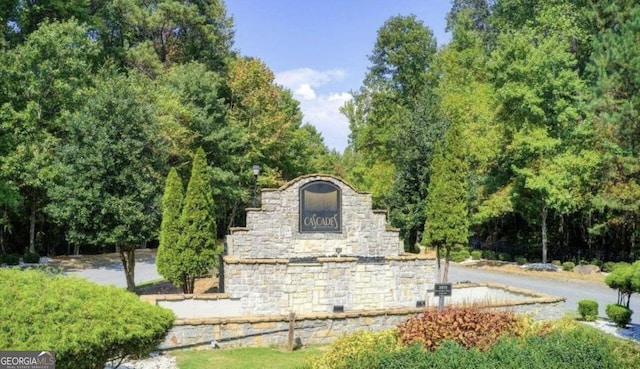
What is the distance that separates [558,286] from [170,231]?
55.6ft

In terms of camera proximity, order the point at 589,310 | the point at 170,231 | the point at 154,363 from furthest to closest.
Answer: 1. the point at 170,231
2. the point at 589,310
3. the point at 154,363

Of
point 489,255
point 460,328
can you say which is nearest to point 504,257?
point 489,255

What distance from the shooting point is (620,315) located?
14.5 meters

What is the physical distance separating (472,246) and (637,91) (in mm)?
25557

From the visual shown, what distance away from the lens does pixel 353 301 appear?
1523 cm

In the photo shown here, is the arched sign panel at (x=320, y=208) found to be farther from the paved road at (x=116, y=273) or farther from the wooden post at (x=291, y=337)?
the paved road at (x=116, y=273)

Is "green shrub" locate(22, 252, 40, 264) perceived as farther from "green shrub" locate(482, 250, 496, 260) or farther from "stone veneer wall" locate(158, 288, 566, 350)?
"green shrub" locate(482, 250, 496, 260)

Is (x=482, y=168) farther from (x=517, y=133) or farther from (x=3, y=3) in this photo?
(x=3, y=3)

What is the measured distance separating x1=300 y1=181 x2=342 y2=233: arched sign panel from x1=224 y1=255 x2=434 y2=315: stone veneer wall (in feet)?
8.57

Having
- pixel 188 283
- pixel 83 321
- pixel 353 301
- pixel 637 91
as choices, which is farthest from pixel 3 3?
pixel 637 91

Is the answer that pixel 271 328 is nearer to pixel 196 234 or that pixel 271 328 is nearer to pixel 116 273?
pixel 196 234

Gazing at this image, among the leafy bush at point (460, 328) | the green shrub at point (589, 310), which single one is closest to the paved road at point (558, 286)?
the green shrub at point (589, 310)

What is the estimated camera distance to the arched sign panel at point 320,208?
1745cm

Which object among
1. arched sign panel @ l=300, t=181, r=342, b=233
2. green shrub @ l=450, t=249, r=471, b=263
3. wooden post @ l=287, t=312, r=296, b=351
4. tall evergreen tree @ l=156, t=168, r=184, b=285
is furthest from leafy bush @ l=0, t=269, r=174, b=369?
green shrub @ l=450, t=249, r=471, b=263
